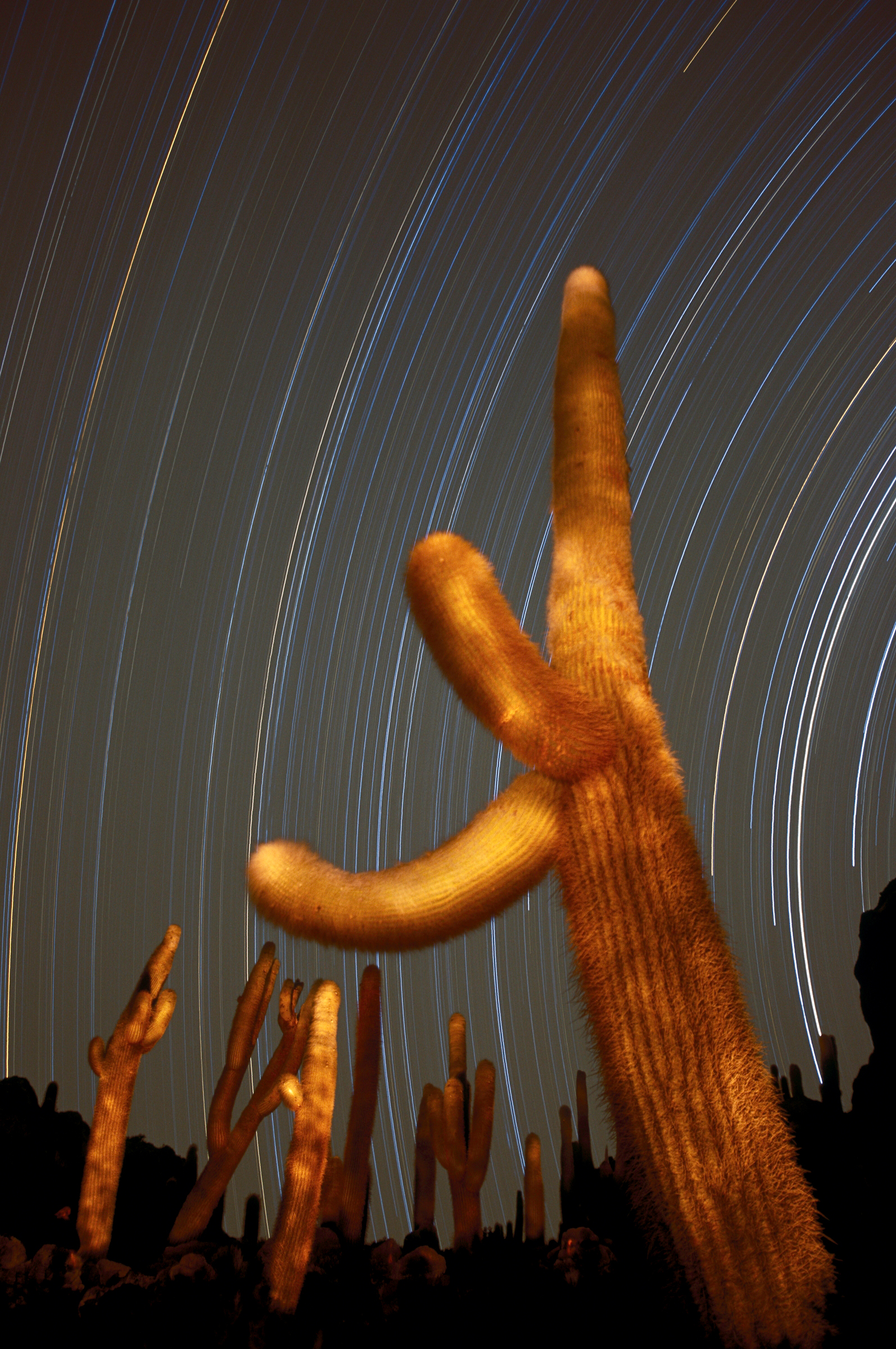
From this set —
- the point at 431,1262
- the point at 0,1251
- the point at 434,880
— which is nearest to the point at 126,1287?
the point at 0,1251

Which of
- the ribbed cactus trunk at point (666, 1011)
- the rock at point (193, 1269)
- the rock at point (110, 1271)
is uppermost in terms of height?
the ribbed cactus trunk at point (666, 1011)

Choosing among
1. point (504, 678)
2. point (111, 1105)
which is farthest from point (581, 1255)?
point (504, 678)

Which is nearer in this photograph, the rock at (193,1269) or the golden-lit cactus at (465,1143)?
the rock at (193,1269)

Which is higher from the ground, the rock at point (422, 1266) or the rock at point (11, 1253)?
the rock at point (11, 1253)

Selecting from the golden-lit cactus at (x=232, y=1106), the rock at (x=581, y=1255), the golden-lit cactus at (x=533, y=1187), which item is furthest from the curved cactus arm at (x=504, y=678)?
the golden-lit cactus at (x=533, y=1187)

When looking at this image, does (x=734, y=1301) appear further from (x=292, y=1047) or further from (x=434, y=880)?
(x=292, y=1047)

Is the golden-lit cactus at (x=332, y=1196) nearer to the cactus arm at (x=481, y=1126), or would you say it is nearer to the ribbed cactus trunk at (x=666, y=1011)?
the cactus arm at (x=481, y=1126)

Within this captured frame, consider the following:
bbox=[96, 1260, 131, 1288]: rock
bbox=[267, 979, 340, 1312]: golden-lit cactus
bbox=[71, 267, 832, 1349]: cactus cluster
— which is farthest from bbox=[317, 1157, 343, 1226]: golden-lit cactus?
bbox=[71, 267, 832, 1349]: cactus cluster
